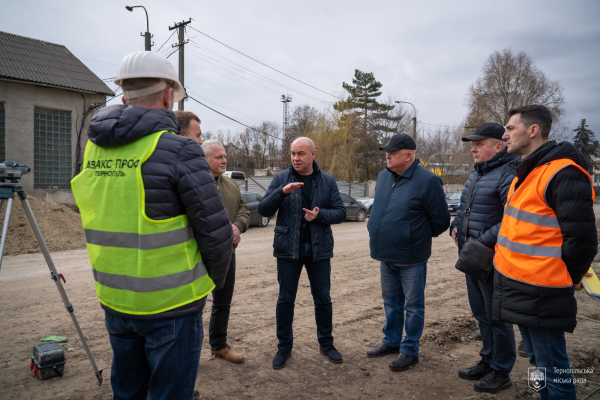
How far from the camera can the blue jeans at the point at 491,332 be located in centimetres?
334

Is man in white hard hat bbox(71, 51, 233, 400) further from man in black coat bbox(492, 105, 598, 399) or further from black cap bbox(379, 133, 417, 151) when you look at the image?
black cap bbox(379, 133, 417, 151)

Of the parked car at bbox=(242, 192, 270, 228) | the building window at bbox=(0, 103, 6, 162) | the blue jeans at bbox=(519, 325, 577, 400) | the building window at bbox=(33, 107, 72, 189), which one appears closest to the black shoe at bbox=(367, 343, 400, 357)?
the blue jeans at bbox=(519, 325, 577, 400)

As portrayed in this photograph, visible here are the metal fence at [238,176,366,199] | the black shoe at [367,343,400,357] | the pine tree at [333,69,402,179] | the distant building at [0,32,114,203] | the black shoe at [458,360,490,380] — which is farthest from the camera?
the pine tree at [333,69,402,179]

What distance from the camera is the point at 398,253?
12.6 ft

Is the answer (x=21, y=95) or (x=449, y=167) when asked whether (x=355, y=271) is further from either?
(x=449, y=167)

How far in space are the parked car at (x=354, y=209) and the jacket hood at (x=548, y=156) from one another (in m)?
15.2

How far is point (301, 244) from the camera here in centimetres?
383

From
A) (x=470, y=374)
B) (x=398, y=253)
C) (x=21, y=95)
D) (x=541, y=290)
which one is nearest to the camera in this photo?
(x=541, y=290)

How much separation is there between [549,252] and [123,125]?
2677 mm

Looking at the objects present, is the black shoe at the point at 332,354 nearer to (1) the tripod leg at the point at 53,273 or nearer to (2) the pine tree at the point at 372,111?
(1) the tripod leg at the point at 53,273

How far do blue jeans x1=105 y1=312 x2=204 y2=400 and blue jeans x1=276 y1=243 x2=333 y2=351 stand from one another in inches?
76.3

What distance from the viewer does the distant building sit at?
15.1 metres

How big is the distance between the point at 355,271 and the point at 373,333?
3.32 meters

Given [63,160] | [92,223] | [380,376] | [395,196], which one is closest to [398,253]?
[395,196]
